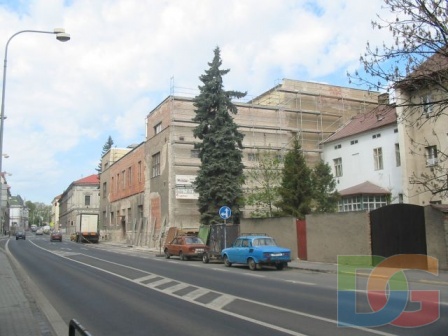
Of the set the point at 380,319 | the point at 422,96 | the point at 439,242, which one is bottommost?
the point at 380,319

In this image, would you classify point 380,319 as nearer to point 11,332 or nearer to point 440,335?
point 440,335

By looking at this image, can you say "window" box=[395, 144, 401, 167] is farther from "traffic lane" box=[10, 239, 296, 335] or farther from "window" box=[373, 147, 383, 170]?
"traffic lane" box=[10, 239, 296, 335]

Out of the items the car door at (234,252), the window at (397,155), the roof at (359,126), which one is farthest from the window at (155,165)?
the car door at (234,252)

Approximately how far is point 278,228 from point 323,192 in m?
5.73

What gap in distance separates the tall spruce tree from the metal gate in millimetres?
13657

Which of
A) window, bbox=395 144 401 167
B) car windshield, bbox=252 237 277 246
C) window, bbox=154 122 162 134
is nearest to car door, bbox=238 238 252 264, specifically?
car windshield, bbox=252 237 277 246

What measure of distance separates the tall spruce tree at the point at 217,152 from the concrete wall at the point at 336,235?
30.9 ft

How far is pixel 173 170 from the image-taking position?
4194 cm

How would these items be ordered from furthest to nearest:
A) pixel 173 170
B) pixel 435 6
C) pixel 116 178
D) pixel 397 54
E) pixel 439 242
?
pixel 116 178
pixel 173 170
pixel 439 242
pixel 397 54
pixel 435 6

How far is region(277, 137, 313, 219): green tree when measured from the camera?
92.0ft

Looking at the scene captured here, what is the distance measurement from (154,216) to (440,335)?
40.2 meters

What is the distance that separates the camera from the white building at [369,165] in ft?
117

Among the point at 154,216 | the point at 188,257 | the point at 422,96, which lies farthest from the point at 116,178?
the point at 422,96

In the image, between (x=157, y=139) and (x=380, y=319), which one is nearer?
(x=380, y=319)
